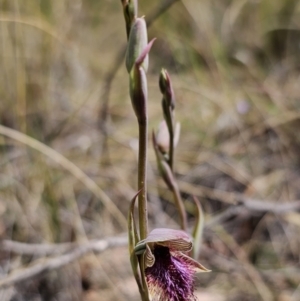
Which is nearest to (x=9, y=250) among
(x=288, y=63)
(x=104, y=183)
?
(x=104, y=183)

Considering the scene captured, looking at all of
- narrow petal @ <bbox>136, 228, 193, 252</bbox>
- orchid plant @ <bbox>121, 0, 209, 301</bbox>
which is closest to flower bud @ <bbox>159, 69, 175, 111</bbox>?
orchid plant @ <bbox>121, 0, 209, 301</bbox>

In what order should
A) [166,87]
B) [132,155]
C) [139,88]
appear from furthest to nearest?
1. [132,155]
2. [166,87]
3. [139,88]

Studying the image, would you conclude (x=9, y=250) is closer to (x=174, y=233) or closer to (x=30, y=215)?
(x=30, y=215)

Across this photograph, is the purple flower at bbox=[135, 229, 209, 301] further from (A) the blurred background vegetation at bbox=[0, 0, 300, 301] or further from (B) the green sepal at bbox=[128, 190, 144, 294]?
(A) the blurred background vegetation at bbox=[0, 0, 300, 301]

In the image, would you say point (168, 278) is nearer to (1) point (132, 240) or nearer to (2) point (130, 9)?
(1) point (132, 240)

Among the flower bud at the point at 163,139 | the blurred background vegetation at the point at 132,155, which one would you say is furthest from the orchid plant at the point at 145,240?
the blurred background vegetation at the point at 132,155

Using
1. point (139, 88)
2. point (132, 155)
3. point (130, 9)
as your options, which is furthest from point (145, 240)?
point (132, 155)

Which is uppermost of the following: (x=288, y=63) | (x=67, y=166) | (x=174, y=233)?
(x=288, y=63)

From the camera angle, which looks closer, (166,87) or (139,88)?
(139,88)
